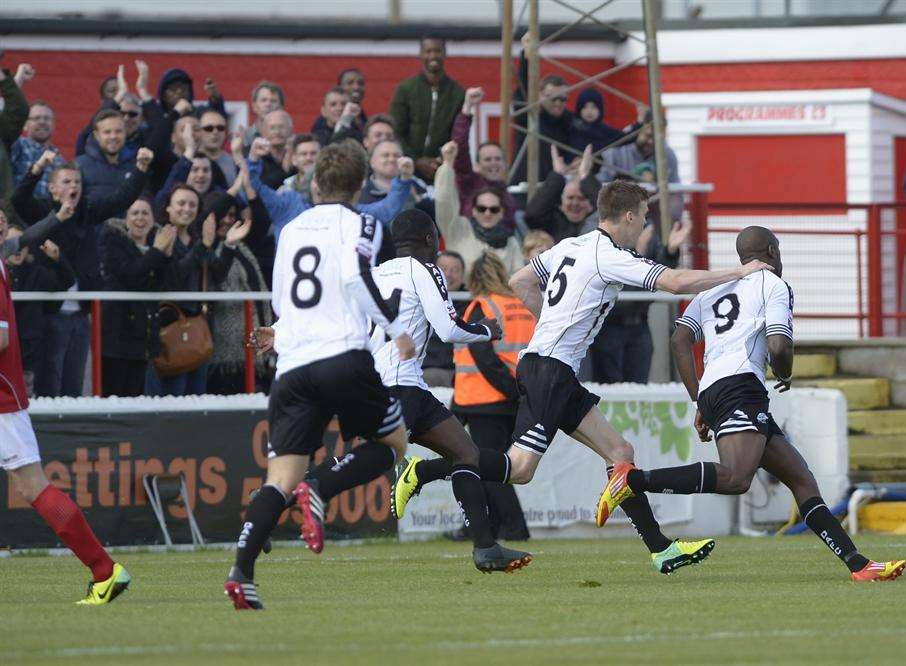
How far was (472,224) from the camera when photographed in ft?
52.5

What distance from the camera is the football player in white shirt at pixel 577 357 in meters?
10.6

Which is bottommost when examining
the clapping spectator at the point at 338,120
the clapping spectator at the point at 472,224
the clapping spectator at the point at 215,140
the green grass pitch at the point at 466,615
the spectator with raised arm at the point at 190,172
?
→ the green grass pitch at the point at 466,615

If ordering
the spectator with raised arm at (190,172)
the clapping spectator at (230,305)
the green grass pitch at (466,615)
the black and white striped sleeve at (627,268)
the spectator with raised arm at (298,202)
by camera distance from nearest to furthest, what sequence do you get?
the green grass pitch at (466,615) < the black and white striped sleeve at (627,268) < the clapping spectator at (230,305) < the spectator with raised arm at (298,202) < the spectator with raised arm at (190,172)

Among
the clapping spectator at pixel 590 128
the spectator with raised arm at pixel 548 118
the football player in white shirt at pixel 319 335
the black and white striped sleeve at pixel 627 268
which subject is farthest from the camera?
the clapping spectator at pixel 590 128

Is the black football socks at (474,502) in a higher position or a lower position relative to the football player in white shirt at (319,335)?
lower

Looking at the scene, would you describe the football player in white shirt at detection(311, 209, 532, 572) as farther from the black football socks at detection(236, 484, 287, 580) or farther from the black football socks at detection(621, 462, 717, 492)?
the black football socks at detection(236, 484, 287, 580)

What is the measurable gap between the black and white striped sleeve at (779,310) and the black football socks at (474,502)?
2.00m

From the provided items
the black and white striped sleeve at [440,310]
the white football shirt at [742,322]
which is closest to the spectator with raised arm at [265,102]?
the black and white striped sleeve at [440,310]

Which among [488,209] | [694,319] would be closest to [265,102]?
[488,209]

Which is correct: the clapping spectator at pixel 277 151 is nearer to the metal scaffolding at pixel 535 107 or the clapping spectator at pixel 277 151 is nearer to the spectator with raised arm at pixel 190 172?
the spectator with raised arm at pixel 190 172

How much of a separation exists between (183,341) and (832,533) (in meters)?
6.13

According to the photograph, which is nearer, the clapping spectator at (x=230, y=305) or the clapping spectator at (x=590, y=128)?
the clapping spectator at (x=230, y=305)

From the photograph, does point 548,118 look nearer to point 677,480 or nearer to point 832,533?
point 677,480

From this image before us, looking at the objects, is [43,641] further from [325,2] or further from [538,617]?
[325,2]
